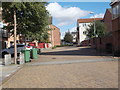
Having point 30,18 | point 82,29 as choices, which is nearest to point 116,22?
point 30,18

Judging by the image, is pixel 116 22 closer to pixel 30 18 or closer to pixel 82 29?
pixel 30 18

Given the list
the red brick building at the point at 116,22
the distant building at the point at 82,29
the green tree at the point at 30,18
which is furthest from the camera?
the distant building at the point at 82,29

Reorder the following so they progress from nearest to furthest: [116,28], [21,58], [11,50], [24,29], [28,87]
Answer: [28,87] < [21,58] < [116,28] < [24,29] < [11,50]

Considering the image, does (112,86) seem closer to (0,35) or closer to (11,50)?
(11,50)

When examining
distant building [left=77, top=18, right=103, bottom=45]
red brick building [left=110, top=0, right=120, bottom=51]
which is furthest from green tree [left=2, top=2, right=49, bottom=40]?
distant building [left=77, top=18, right=103, bottom=45]

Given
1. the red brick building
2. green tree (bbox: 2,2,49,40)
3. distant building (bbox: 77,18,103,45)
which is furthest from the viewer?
A: distant building (bbox: 77,18,103,45)

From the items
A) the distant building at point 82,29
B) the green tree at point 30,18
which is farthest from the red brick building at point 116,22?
the distant building at point 82,29

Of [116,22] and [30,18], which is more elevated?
[30,18]

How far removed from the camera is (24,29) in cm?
1975

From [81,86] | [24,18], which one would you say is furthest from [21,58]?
[81,86]

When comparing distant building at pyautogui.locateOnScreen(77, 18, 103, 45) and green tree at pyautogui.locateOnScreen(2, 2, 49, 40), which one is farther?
distant building at pyautogui.locateOnScreen(77, 18, 103, 45)

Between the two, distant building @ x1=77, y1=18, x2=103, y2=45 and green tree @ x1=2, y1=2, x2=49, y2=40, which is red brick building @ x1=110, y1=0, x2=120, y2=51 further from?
distant building @ x1=77, y1=18, x2=103, y2=45

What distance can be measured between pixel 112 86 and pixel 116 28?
524 inches

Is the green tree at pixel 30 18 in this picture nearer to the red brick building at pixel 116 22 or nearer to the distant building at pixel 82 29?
the red brick building at pixel 116 22
